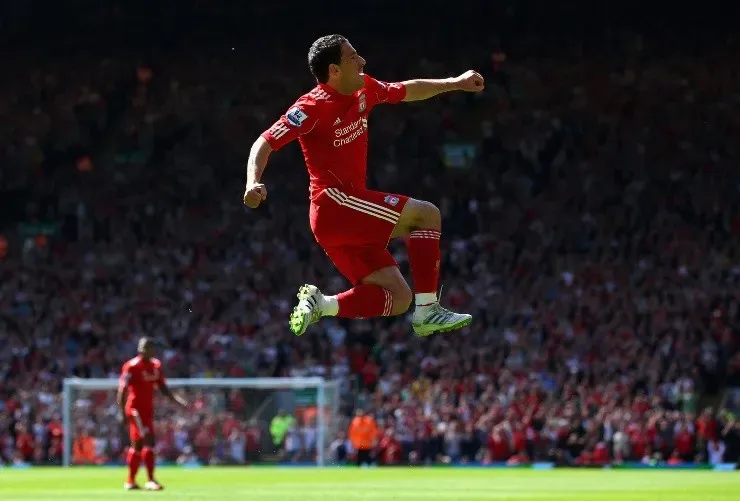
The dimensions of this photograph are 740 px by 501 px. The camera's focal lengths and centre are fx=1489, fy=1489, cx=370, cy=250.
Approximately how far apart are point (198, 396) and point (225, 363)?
2395 millimetres

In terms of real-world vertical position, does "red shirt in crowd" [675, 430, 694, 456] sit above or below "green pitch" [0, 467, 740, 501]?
above

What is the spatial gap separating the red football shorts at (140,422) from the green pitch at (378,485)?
0.88 meters

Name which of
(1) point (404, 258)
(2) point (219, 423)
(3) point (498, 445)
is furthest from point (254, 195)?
(1) point (404, 258)

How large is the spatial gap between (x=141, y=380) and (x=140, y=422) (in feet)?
1.96

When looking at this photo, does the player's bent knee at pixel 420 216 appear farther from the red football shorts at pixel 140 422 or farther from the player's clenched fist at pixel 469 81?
the red football shorts at pixel 140 422

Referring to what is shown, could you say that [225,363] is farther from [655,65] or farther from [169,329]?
[655,65]

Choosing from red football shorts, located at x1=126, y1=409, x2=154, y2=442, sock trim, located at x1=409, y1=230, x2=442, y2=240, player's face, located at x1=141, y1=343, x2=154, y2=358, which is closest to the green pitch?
red football shorts, located at x1=126, y1=409, x2=154, y2=442

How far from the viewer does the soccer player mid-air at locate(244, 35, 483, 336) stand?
1002 cm

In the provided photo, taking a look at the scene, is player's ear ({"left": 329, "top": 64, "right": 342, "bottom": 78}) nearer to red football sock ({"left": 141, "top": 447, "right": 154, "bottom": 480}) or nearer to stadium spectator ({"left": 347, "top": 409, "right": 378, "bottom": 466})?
red football sock ({"left": 141, "top": 447, "right": 154, "bottom": 480})

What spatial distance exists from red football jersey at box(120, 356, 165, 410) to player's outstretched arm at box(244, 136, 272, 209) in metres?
11.7

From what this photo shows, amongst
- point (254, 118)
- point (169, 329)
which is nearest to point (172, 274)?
point (169, 329)

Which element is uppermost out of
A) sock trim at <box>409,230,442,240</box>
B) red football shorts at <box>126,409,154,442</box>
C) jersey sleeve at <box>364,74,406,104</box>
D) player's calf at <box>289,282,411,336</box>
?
jersey sleeve at <box>364,74,406,104</box>

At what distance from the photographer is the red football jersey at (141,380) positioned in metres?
21.0

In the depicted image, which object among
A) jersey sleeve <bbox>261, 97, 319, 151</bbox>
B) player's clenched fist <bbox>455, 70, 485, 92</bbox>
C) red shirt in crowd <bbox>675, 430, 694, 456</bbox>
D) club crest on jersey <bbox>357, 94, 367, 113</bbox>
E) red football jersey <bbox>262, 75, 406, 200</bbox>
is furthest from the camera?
red shirt in crowd <bbox>675, 430, 694, 456</bbox>
